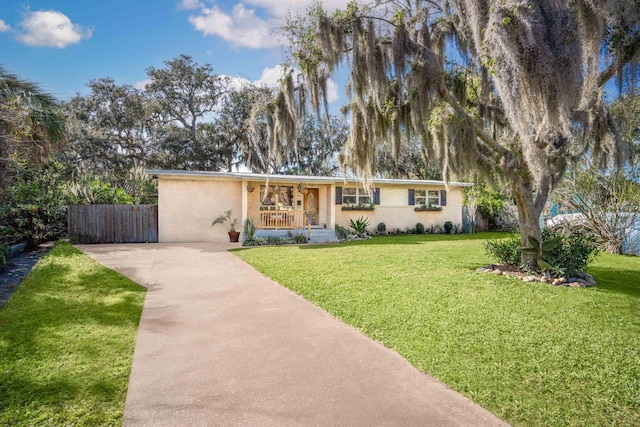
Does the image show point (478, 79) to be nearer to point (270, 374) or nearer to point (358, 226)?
point (270, 374)

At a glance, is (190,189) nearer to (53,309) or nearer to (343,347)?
(53,309)

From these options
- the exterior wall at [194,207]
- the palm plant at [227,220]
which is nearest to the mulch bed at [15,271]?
the exterior wall at [194,207]

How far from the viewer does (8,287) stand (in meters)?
5.46

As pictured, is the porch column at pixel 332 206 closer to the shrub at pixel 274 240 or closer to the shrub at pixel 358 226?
the shrub at pixel 358 226

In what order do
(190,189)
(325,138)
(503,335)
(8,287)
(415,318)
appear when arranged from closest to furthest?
(503,335) → (415,318) → (8,287) → (190,189) → (325,138)

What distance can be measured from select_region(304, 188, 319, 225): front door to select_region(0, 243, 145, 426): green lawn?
32.9 feet

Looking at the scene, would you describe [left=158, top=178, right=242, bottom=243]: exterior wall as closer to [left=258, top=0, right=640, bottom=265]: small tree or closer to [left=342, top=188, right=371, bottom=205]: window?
[left=258, top=0, right=640, bottom=265]: small tree

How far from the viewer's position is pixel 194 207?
12.5m

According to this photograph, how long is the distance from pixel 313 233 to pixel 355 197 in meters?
3.24

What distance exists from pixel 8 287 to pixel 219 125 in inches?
641

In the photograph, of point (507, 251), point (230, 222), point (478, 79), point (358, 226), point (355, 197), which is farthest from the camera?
point (355, 197)

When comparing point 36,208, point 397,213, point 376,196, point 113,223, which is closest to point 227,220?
point 113,223

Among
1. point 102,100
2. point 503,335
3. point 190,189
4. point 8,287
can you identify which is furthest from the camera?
point 102,100

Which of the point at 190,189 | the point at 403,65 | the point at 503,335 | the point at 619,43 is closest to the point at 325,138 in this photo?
the point at 190,189
